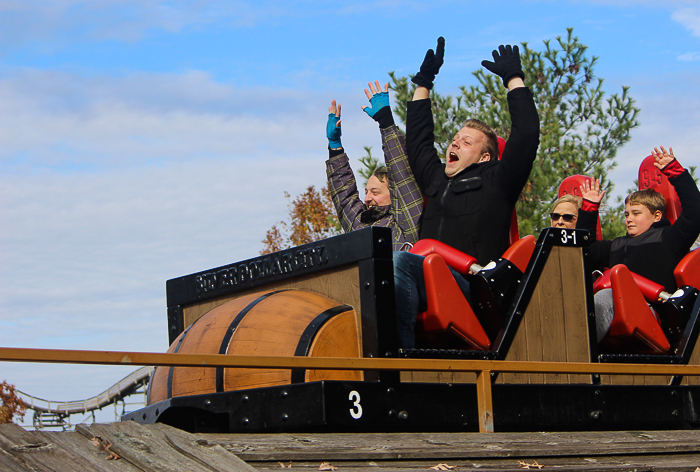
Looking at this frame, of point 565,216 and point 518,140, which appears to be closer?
point 518,140

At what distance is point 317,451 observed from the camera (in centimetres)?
297

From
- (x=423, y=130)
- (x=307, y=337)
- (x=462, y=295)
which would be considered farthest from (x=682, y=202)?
(x=307, y=337)

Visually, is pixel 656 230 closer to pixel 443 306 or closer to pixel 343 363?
pixel 443 306

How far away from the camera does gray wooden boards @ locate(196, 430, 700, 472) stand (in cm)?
293

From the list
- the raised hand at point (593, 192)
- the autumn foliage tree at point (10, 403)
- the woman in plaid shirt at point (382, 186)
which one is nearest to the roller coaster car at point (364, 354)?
the woman in plaid shirt at point (382, 186)

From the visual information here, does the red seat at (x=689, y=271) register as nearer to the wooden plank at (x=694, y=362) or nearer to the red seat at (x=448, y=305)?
the wooden plank at (x=694, y=362)

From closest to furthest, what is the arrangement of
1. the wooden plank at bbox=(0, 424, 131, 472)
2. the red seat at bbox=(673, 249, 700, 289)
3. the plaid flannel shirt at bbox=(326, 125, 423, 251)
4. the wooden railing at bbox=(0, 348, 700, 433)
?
the wooden plank at bbox=(0, 424, 131, 472) → the wooden railing at bbox=(0, 348, 700, 433) → the plaid flannel shirt at bbox=(326, 125, 423, 251) → the red seat at bbox=(673, 249, 700, 289)

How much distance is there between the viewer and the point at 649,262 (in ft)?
19.2

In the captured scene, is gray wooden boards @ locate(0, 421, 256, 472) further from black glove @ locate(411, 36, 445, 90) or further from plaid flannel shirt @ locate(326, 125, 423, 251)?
black glove @ locate(411, 36, 445, 90)

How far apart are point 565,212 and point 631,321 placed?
1.74 m

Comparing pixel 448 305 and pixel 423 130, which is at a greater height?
pixel 423 130

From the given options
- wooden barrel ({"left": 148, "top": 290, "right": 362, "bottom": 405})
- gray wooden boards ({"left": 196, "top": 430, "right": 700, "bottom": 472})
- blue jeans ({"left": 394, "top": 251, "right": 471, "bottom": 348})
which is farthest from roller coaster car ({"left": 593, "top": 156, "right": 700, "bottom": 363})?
wooden barrel ({"left": 148, "top": 290, "right": 362, "bottom": 405})

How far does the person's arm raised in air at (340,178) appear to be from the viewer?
6.19 metres

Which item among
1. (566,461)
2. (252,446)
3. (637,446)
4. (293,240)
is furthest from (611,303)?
(293,240)
